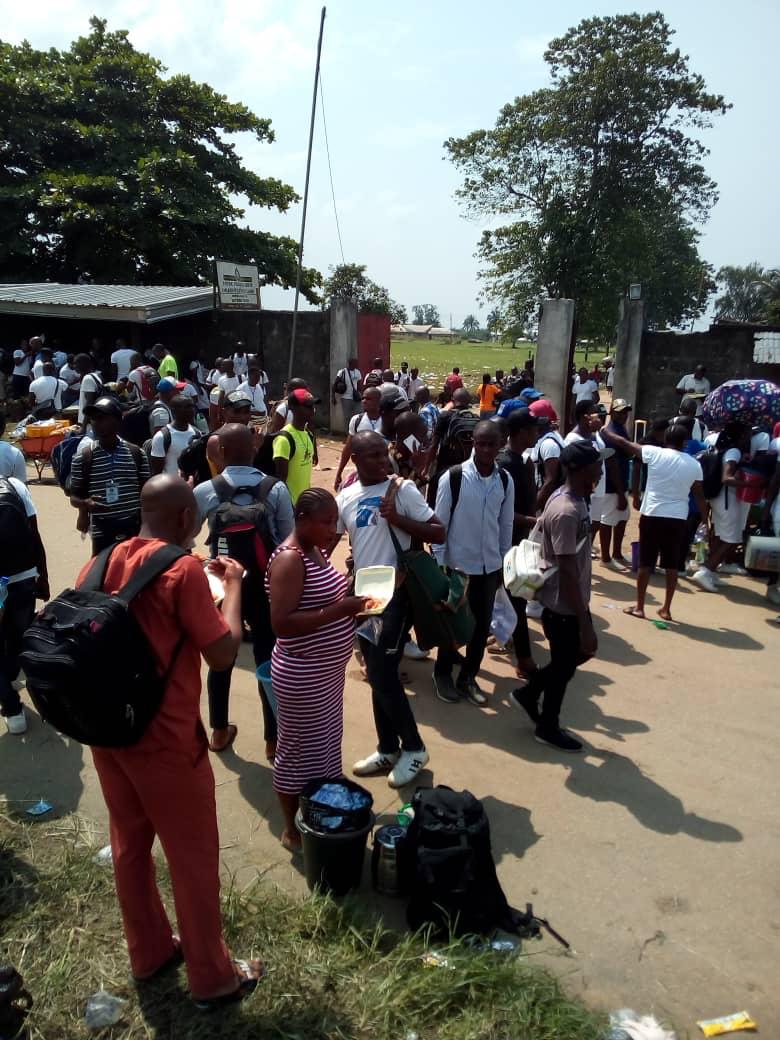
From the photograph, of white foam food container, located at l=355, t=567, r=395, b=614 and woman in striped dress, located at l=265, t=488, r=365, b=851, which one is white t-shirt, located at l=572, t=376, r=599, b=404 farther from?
woman in striped dress, located at l=265, t=488, r=365, b=851

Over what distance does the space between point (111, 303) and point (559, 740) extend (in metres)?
15.1

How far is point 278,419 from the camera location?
317 inches

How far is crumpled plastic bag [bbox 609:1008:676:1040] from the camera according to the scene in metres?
2.57

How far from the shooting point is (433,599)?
4.00 meters

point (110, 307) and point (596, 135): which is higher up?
point (596, 135)

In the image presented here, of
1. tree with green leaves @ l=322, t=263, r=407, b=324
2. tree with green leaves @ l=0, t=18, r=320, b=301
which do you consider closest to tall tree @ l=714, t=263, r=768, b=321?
tree with green leaves @ l=322, t=263, r=407, b=324

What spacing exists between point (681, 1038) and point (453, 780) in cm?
168

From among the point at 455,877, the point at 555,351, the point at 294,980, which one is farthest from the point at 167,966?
the point at 555,351

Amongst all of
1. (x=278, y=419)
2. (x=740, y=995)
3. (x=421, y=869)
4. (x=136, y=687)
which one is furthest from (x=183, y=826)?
(x=278, y=419)

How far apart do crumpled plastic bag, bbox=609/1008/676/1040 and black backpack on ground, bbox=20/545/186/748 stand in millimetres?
1929

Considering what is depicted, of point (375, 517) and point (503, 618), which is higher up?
point (375, 517)

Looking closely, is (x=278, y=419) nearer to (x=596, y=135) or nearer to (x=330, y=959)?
(x=330, y=959)

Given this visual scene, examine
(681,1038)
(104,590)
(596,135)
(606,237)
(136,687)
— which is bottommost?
(681,1038)

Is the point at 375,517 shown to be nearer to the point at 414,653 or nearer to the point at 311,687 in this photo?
the point at 311,687
